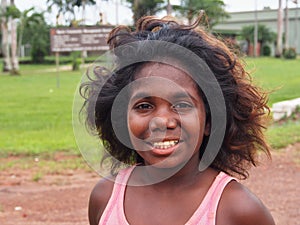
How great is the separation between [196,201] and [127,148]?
11.6 inches

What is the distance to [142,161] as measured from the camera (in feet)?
5.35

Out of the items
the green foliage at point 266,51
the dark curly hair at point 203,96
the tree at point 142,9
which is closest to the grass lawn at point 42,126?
the tree at point 142,9

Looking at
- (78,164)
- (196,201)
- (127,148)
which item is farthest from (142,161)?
(78,164)

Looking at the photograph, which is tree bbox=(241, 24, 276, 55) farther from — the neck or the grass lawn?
the neck

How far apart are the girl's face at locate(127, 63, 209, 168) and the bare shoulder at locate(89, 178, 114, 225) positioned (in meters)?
0.19

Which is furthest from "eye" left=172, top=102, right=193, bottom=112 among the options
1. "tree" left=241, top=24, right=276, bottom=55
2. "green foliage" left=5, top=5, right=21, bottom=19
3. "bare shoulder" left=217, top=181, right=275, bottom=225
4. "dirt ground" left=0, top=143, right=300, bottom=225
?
"tree" left=241, top=24, right=276, bottom=55

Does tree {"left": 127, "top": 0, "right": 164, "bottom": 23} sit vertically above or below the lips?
above

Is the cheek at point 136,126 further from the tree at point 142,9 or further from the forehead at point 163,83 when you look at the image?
the tree at point 142,9

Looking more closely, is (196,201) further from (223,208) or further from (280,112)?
(280,112)

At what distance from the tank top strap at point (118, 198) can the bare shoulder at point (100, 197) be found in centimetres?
3

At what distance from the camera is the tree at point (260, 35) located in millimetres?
46438

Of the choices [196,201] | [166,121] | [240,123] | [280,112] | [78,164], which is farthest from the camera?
[280,112]

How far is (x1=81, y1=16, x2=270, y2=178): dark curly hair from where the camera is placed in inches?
58.2

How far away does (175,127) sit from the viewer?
1319 millimetres
